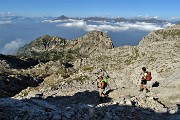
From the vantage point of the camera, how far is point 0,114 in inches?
952

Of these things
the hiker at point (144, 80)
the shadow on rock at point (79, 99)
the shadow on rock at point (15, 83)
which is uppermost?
the hiker at point (144, 80)

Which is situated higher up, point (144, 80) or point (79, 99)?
point (144, 80)

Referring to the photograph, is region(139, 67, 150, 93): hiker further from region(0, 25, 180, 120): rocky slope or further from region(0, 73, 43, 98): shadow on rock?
region(0, 73, 43, 98): shadow on rock

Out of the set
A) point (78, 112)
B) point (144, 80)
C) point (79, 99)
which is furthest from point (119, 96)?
point (78, 112)

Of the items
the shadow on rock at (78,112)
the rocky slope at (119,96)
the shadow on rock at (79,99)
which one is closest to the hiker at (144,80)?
the rocky slope at (119,96)

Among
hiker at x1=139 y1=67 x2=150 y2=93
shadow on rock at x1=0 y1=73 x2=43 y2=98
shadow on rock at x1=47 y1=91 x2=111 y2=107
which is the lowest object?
shadow on rock at x1=0 y1=73 x2=43 y2=98

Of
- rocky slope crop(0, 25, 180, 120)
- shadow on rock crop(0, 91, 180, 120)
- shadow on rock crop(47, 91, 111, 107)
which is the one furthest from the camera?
shadow on rock crop(47, 91, 111, 107)

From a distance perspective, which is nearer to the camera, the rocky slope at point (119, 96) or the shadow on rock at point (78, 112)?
the shadow on rock at point (78, 112)

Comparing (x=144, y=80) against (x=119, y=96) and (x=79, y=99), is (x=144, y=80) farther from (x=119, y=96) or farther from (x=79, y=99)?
(x=79, y=99)

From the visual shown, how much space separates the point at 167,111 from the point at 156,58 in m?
33.3

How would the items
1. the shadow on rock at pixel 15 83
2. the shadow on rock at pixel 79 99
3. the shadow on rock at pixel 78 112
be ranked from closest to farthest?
the shadow on rock at pixel 78 112, the shadow on rock at pixel 79 99, the shadow on rock at pixel 15 83

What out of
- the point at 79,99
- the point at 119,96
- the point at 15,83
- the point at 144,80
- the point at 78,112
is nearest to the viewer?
the point at 78,112

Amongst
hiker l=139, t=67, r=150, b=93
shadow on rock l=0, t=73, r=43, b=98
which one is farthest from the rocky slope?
shadow on rock l=0, t=73, r=43, b=98

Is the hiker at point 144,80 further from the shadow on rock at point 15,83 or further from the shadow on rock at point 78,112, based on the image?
the shadow on rock at point 15,83
